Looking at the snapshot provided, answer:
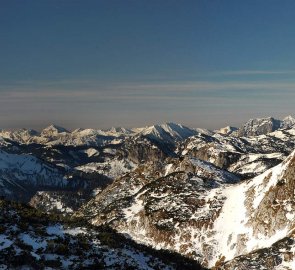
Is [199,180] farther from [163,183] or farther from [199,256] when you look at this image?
[199,256]


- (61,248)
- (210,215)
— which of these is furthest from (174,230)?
(61,248)

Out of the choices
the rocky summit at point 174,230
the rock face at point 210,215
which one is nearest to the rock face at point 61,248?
the rocky summit at point 174,230

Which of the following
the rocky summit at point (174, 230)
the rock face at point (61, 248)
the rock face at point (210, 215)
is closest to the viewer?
the rock face at point (61, 248)

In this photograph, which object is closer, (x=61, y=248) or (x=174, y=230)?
(x=61, y=248)

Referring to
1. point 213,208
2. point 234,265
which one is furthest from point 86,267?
point 213,208

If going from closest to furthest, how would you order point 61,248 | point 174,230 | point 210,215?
point 61,248 → point 174,230 → point 210,215

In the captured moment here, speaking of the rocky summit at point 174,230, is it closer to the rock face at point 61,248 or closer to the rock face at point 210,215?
the rock face at point 61,248

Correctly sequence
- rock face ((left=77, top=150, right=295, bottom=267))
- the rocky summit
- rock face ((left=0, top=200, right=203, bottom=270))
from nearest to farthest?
rock face ((left=0, top=200, right=203, bottom=270)) < the rocky summit < rock face ((left=77, top=150, right=295, bottom=267))

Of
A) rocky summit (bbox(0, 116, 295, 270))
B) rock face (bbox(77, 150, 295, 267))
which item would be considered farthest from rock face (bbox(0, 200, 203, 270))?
rock face (bbox(77, 150, 295, 267))

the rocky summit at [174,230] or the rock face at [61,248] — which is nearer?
the rock face at [61,248]

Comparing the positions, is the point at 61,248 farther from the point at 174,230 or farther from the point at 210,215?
the point at 210,215

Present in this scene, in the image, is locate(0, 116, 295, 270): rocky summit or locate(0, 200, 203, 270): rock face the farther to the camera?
locate(0, 116, 295, 270): rocky summit

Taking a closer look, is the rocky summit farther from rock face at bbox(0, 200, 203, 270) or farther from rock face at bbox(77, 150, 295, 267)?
rock face at bbox(77, 150, 295, 267)
